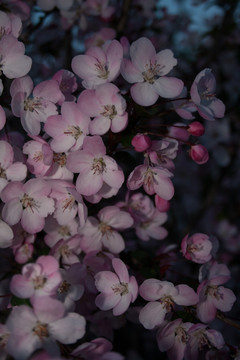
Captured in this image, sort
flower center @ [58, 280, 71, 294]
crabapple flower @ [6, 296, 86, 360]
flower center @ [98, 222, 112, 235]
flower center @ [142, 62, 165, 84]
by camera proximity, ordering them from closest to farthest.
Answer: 1. crabapple flower @ [6, 296, 86, 360]
2. flower center @ [58, 280, 71, 294]
3. flower center @ [142, 62, 165, 84]
4. flower center @ [98, 222, 112, 235]

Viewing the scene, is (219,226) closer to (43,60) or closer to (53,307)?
(43,60)

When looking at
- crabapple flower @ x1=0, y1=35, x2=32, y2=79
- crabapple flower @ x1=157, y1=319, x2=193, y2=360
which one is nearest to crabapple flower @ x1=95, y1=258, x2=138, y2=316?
crabapple flower @ x1=157, y1=319, x2=193, y2=360

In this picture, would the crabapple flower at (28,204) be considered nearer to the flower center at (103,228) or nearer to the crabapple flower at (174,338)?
the flower center at (103,228)

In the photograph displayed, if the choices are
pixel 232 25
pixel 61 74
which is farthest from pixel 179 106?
pixel 232 25

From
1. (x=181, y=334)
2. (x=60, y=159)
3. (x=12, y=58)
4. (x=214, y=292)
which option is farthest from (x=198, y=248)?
(x=12, y=58)

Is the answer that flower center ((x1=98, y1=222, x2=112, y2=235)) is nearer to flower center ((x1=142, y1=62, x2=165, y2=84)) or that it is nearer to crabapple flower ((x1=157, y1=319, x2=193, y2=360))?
crabapple flower ((x1=157, y1=319, x2=193, y2=360))

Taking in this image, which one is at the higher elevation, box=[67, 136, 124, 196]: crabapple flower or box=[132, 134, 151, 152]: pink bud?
box=[132, 134, 151, 152]: pink bud

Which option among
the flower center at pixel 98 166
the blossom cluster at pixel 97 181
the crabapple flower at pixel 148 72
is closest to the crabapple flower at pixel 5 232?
Answer: the blossom cluster at pixel 97 181
